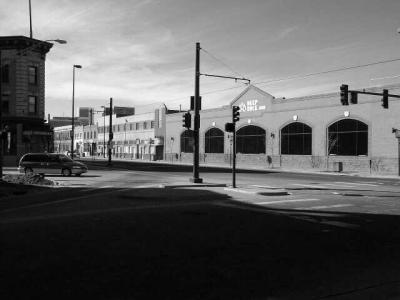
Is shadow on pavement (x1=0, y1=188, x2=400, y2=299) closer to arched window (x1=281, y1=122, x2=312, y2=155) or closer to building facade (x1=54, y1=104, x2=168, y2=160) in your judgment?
arched window (x1=281, y1=122, x2=312, y2=155)

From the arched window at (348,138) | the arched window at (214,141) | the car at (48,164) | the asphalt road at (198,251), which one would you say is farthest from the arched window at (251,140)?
the asphalt road at (198,251)

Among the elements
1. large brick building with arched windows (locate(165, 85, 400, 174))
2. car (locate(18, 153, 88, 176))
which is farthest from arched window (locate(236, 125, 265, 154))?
car (locate(18, 153, 88, 176))

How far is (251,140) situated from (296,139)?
9405mm

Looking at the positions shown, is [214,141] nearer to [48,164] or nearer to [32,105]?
[32,105]

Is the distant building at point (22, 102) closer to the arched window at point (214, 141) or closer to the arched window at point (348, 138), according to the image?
the arched window at point (214, 141)

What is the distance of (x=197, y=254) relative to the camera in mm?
8930

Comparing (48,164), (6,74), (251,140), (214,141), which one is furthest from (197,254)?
(214,141)

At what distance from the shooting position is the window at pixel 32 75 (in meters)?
53.8

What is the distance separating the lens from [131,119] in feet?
335

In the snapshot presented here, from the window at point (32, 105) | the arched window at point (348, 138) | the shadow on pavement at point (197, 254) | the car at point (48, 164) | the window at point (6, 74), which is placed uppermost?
the window at point (6, 74)

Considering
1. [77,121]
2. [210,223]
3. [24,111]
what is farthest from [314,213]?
[77,121]

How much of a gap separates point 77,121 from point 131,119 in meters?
82.0

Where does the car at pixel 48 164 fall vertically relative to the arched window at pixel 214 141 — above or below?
below

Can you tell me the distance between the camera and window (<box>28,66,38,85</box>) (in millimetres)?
53781
